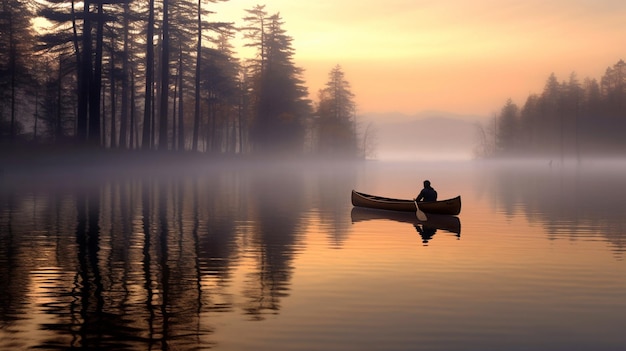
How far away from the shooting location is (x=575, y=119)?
139625mm

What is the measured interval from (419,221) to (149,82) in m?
38.3

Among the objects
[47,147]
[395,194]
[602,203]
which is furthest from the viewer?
[47,147]

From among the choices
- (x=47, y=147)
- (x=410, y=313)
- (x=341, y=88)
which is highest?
(x=341, y=88)

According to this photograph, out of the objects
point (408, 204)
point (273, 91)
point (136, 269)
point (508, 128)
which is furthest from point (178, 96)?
point (508, 128)

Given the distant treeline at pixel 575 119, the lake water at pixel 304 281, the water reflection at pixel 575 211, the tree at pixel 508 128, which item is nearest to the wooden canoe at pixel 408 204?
the lake water at pixel 304 281

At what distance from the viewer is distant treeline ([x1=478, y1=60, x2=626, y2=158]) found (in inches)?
5709

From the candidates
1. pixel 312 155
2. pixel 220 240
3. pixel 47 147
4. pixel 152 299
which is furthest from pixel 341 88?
pixel 152 299

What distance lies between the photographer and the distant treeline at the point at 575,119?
145000mm

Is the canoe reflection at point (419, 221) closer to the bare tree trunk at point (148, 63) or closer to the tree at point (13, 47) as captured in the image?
the bare tree trunk at point (148, 63)

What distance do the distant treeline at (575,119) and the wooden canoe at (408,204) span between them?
366ft

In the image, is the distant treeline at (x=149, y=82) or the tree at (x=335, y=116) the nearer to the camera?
the distant treeline at (x=149, y=82)

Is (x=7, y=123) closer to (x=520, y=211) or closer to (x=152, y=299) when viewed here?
(x=520, y=211)

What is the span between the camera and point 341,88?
404 ft

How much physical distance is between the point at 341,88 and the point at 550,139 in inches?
2103
